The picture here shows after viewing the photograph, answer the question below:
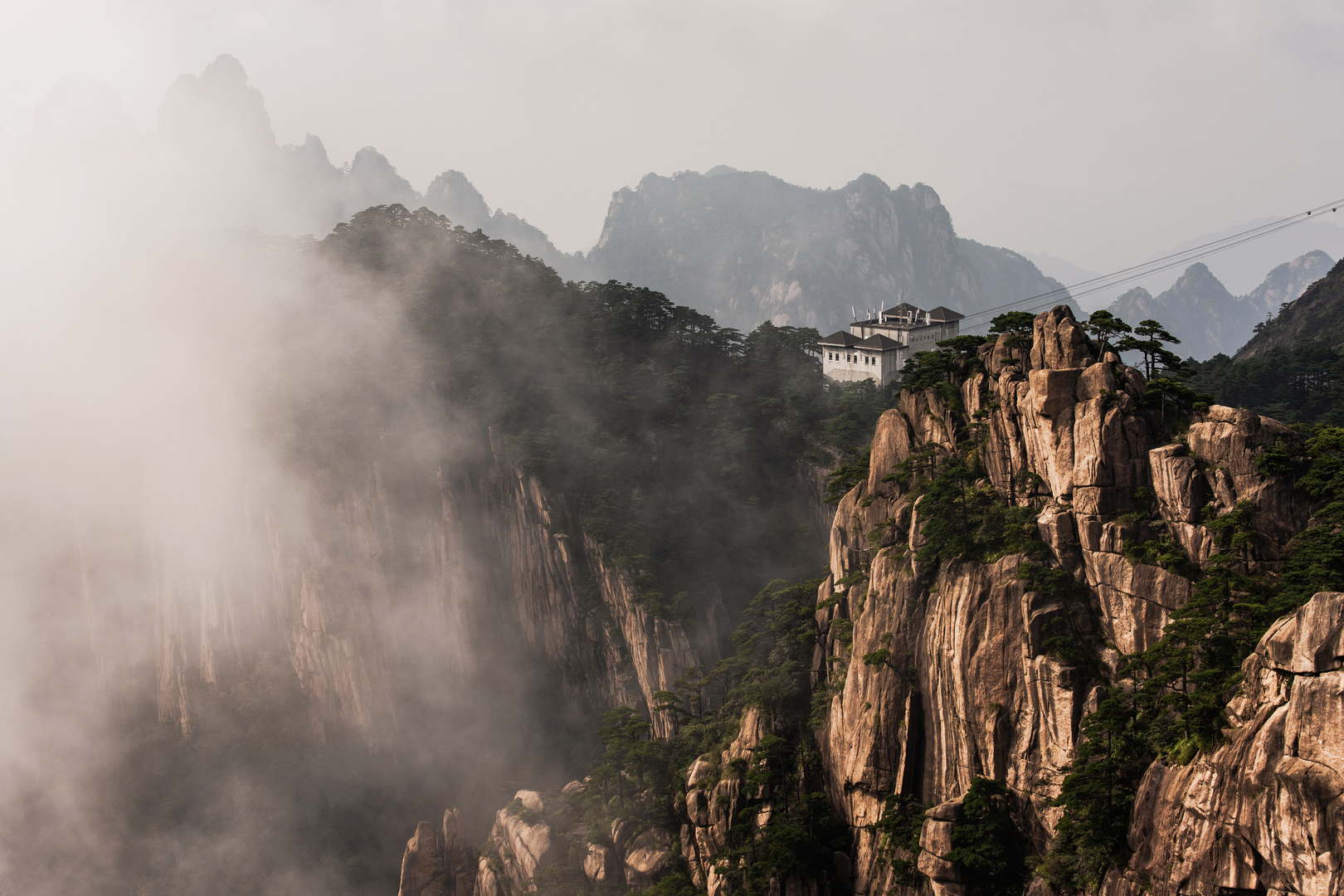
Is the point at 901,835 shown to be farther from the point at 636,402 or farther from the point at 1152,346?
the point at 636,402

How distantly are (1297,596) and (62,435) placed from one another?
2900 inches

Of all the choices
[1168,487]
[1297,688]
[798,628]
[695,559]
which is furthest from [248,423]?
[1297,688]

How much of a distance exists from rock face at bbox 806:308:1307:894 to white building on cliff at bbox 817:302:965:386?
109ft

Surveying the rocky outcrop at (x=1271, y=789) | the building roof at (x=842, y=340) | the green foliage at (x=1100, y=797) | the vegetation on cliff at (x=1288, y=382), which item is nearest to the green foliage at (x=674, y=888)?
the green foliage at (x=1100, y=797)

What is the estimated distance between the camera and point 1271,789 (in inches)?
678

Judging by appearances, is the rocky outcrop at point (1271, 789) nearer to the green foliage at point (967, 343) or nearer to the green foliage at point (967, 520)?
the green foliage at point (967, 520)

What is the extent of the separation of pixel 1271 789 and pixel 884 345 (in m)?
49.7

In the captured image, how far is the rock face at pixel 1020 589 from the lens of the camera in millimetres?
23016

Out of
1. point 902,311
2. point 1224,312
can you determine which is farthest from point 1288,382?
point 1224,312

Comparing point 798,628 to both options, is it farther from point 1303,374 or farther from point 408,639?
point 1303,374

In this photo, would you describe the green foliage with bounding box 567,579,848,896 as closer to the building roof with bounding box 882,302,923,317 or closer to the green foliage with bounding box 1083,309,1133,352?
the green foliage with bounding box 1083,309,1133,352

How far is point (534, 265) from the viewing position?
7200cm

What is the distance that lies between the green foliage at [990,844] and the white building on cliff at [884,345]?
42301 millimetres

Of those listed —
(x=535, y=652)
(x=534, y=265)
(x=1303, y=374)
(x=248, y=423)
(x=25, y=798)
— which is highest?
(x=534, y=265)
